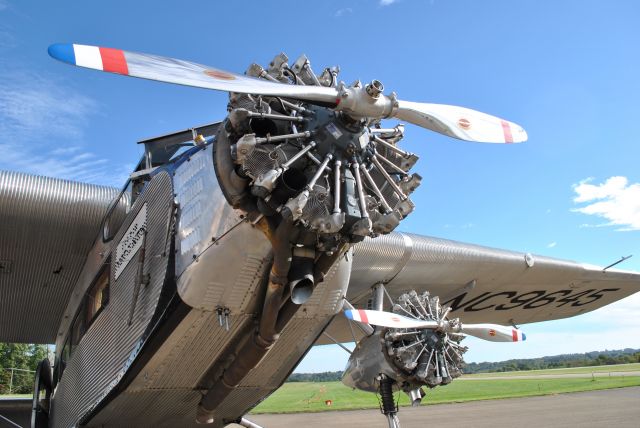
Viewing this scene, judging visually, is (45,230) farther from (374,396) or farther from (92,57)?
→ (374,396)

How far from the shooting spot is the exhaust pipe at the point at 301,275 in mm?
4498

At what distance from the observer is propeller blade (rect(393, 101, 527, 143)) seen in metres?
4.83

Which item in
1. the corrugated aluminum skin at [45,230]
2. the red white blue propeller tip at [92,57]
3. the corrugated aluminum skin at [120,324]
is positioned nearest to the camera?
the red white blue propeller tip at [92,57]

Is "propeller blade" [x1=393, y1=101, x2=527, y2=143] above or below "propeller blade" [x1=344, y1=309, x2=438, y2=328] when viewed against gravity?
above

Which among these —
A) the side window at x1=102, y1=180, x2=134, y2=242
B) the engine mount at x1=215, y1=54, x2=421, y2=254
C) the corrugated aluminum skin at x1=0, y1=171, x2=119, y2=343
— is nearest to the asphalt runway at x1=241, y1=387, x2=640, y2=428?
the corrugated aluminum skin at x1=0, y1=171, x2=119, y2=343

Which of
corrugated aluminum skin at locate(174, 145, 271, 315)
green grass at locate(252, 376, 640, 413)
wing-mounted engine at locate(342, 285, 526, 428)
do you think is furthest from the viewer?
green grass at locate(252, 376, 640, 413)

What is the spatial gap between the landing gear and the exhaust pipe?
5.83m

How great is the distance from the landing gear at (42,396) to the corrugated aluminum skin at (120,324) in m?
0.86

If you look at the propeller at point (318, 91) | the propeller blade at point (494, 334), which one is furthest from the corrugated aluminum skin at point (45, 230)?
the propeller blade at point (494, 334)

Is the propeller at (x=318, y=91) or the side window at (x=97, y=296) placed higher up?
the propeller at (x=318, y=91)

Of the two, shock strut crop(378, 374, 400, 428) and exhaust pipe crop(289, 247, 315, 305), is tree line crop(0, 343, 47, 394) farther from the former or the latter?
exhaust pipe crop(289, 247, 315, 305)

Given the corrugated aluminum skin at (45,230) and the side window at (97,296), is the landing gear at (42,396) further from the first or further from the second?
the side window at (97,296)

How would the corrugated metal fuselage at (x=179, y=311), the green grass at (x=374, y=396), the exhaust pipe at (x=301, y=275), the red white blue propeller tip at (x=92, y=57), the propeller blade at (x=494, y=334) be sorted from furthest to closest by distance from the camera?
the green grass at (x=374, y=396)
the propeller blade at (x=494, y=334)
the corrugated metal fuselage at (x=179, y=311)
the exhaust pipe at (x=301, y=275)
the red white blue propeller tip at (x=92, y=57)

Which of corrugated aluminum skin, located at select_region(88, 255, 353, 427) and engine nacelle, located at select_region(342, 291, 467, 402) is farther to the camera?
engine nacelle, located at select_region(342, 291, 467, 402)
